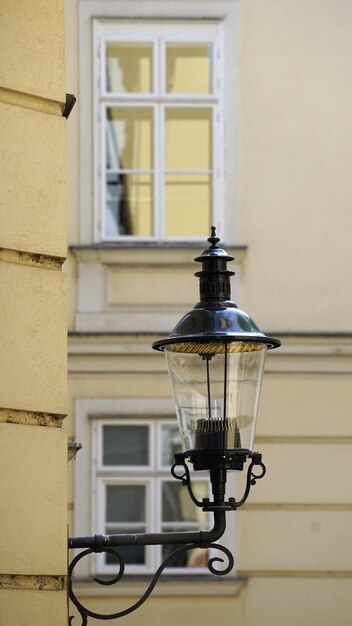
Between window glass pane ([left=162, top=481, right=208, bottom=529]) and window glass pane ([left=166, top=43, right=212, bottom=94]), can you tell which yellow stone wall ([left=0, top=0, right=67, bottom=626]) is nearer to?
window glass pane ([left=162, top=481, right=208, bottom=529])

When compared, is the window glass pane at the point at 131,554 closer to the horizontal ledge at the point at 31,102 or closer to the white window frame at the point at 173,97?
the white window frame at the point at 173,97

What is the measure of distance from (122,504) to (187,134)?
2.74m

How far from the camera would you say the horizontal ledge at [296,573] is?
34.4 ft

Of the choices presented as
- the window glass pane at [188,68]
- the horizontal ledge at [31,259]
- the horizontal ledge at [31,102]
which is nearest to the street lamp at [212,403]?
the horizontal ledge at [31,259]

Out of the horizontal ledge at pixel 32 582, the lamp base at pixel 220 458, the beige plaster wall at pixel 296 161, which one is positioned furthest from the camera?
the beige plaster wall at pixel 296 161

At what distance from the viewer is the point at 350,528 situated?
10.5 metres

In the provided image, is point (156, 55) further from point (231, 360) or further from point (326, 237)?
point (231, 360)

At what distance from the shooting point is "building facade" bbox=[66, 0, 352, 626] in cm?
1052

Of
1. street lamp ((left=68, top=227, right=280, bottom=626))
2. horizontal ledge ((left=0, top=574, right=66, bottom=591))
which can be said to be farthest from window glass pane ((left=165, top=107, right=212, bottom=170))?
horizontal ledge ((left=0, top=574, right=66, bottom=591))

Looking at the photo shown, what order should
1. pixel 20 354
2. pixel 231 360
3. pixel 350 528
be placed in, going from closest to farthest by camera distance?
pixel 20 354, pixel 231 360, pixel 350 528

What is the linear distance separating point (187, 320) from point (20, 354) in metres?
0.81

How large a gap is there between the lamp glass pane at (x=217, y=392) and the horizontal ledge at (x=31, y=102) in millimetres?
857

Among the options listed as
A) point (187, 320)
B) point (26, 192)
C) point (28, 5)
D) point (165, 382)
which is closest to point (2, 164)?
point (26, 192)

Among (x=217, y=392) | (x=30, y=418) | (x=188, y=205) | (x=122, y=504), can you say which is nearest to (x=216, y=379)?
(x=217, y=392)
